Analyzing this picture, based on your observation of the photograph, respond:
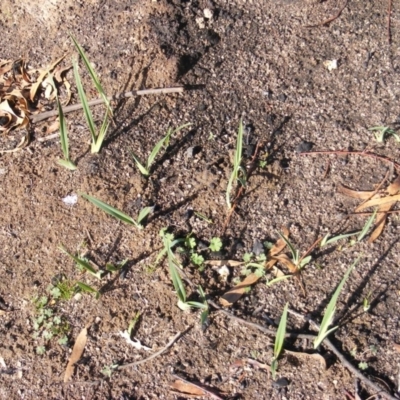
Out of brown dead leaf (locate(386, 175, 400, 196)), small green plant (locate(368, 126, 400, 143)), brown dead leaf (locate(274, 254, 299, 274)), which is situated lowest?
brown dead leaf (locate(274, 254, 299, 274))

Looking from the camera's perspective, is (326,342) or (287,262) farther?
(287,262)

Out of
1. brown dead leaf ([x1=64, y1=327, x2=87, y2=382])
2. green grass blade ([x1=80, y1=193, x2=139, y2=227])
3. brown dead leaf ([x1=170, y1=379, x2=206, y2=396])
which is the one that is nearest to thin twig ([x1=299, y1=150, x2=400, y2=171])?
green grass blade ([x1=80, y1=193, x2=139, y2=227])

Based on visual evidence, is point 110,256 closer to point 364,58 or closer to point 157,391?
point 157,391

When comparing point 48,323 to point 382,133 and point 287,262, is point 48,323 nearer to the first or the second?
point 287,262

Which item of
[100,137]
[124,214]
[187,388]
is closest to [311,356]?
[187,388]

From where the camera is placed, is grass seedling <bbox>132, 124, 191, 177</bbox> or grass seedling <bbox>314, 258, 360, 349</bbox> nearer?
grass seedling <bbox>314, 258, 360, 349</bbox>

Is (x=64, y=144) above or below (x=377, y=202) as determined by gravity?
above

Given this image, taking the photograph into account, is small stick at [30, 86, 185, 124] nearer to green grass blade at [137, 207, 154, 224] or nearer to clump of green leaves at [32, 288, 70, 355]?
green grass blade at [137, 207, 154, 224]
